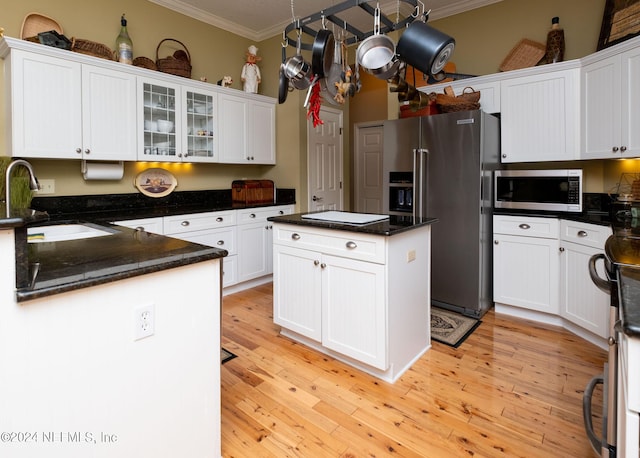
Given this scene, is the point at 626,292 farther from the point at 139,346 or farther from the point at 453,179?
the point at 453,179

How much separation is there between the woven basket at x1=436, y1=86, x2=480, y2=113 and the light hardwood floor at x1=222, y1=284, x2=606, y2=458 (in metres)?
1.89

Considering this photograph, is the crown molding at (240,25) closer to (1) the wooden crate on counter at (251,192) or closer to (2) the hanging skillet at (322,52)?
(1) the wooden crate on counter at (251,192)

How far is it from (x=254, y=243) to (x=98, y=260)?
9.14ft

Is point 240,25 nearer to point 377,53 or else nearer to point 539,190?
point 377,53

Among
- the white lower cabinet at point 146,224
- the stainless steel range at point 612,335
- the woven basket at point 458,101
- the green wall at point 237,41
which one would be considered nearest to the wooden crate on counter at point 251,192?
the green wall at point 237,41

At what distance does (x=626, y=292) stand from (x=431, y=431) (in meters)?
1.14

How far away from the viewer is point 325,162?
4895 millimetres

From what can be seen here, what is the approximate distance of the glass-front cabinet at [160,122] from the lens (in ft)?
10.9

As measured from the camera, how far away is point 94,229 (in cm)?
221

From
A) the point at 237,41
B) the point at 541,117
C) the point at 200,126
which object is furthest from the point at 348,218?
the point at 237,41

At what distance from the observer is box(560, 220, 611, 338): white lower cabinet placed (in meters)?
2.47

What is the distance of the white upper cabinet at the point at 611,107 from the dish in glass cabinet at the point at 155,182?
379 cm

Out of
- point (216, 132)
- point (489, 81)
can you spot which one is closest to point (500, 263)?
point (489, 81)

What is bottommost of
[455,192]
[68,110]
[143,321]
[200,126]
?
[143,321]
